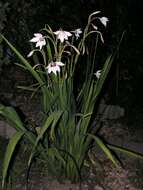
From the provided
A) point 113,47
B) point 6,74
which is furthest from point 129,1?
point 6,74

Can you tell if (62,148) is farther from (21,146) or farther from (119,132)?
(119,132)

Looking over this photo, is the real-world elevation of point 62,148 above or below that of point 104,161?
above

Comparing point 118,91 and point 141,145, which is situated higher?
point 118,91

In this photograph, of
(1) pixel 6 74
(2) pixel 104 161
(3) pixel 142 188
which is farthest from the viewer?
(1) pixel 6 74

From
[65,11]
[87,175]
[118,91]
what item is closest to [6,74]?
[65,11]

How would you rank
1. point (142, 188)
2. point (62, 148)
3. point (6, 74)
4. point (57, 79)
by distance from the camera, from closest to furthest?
point (57, 79)
point (62, 148)
point (142, 188)
point (6, 74)

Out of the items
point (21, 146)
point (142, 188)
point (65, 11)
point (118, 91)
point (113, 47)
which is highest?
point (65, 11)

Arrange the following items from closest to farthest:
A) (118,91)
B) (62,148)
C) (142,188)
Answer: (62,148)
(142,188)
(118,91)

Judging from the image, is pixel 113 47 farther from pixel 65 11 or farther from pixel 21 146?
pixel 21 146

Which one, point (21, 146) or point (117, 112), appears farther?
point (117, 112)
